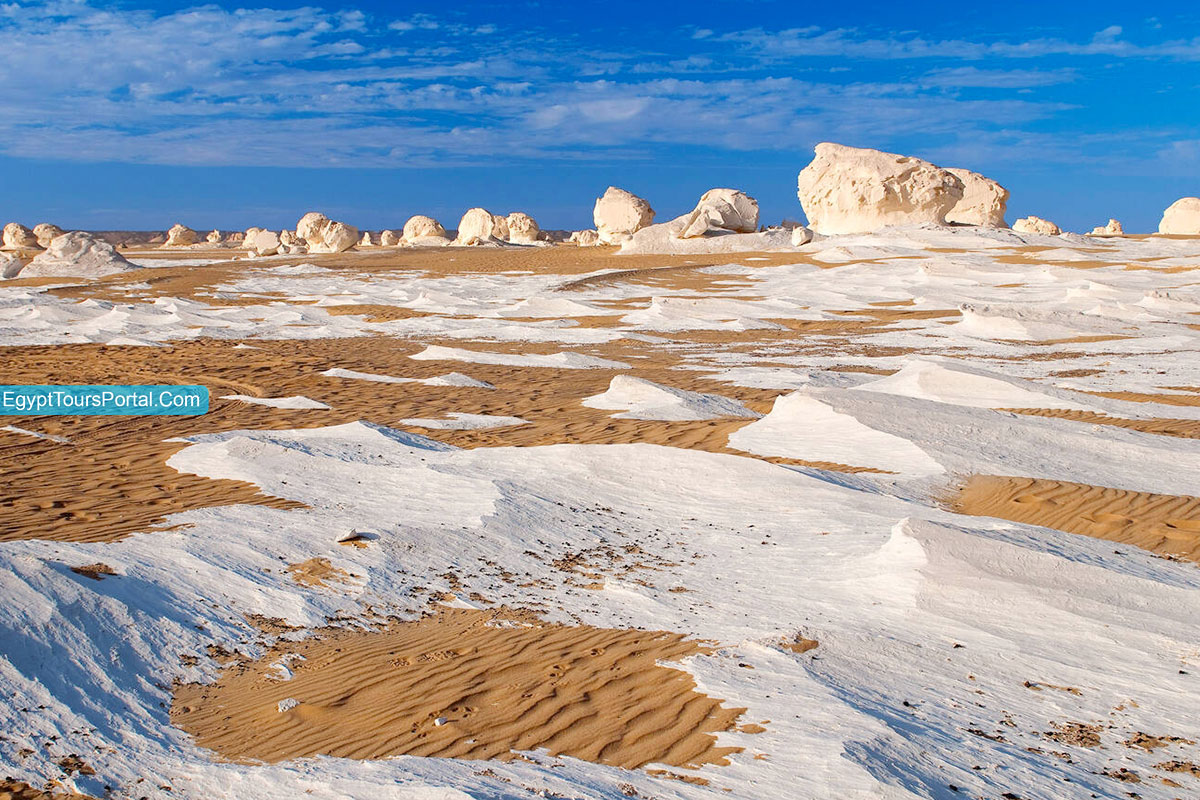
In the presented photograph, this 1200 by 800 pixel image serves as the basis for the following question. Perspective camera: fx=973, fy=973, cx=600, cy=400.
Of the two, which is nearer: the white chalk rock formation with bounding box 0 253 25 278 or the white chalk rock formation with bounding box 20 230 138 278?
the white chalk rock formation with bounding box 0 253 25 278

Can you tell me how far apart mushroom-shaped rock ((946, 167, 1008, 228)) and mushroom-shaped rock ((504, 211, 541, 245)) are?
67.3ft

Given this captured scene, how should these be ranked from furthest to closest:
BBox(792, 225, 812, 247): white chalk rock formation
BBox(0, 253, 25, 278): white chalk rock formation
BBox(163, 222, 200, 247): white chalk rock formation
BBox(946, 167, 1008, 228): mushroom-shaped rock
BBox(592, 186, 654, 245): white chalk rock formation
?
BBox(163, 222, 200, 247): white chalk rock formation < BBox(946, 167, 1008, 228): mushroom-shaped rock < BBox(592, 186, 654, 245): white chalk rock formation < BBox(792, 225, 812, 247): white chalk rock formation < BBox(0, 253, 25, 278): white chalk rock formation

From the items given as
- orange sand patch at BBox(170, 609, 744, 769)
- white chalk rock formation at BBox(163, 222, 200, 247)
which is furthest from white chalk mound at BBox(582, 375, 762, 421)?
white chalk rock formation at BBox(163, 222, 200, 247)

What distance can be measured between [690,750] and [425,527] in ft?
9.70

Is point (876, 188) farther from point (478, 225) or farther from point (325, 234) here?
point (325, 234)

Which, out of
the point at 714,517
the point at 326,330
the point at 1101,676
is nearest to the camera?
the point at 1101,676

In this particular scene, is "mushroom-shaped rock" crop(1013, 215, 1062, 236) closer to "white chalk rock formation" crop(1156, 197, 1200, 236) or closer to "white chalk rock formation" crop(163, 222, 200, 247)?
"white chalk rock formation" crop(1156, 197, 1200, 236)

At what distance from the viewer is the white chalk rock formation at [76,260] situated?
31.7 metres

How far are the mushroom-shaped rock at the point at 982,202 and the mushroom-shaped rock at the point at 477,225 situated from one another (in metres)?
22.2

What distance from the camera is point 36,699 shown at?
11.1 feet

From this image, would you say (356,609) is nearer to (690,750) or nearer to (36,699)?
(36,699)

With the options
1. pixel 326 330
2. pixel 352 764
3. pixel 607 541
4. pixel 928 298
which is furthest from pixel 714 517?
pixel 928 298

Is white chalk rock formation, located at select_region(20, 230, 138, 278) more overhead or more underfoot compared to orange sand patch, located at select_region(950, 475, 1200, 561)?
more overhead

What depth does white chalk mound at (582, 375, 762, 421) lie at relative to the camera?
929 cm
